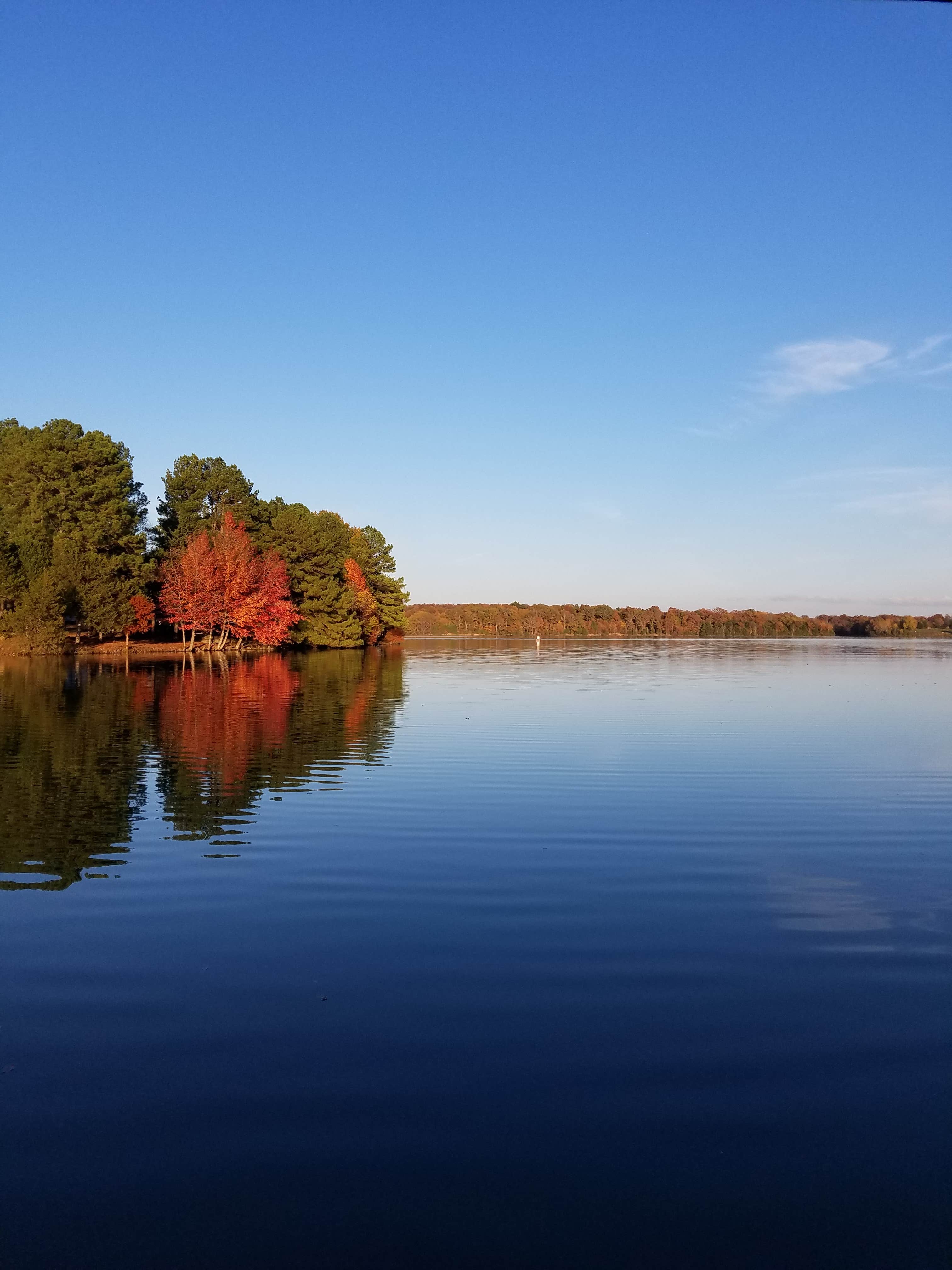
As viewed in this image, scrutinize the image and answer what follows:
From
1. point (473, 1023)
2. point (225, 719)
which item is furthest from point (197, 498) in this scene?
point (473, 1023)

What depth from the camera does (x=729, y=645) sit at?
97.1 m

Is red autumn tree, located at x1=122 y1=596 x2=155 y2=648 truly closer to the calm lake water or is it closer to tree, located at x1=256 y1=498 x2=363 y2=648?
tree, located at x1=256 y1=498 x2=363 y2=648

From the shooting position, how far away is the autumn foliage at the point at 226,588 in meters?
61.7

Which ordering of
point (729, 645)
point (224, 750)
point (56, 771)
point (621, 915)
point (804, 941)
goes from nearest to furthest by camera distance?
point (804, 941) < point (621, 915) < point (56, 771) < point (224, 750) < point (729, 645)

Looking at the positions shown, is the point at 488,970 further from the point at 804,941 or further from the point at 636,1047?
the point at 804,941

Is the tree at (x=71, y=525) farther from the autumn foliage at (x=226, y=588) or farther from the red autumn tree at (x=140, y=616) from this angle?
the autumn foliage at (x=226, y=588)

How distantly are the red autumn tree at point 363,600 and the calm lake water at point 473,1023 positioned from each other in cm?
7247

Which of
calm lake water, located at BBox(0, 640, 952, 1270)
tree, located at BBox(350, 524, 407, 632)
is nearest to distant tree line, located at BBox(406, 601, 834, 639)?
tree, located at BBox(350, 524, 407, 632)

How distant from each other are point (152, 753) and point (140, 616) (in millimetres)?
47568

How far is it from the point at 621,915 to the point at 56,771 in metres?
9.98

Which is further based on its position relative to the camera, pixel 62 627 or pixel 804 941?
pixel 62 627

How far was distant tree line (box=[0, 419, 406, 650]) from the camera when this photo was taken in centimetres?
5362

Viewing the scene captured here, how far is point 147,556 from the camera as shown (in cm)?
7025

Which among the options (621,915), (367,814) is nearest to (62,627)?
(367,814)
